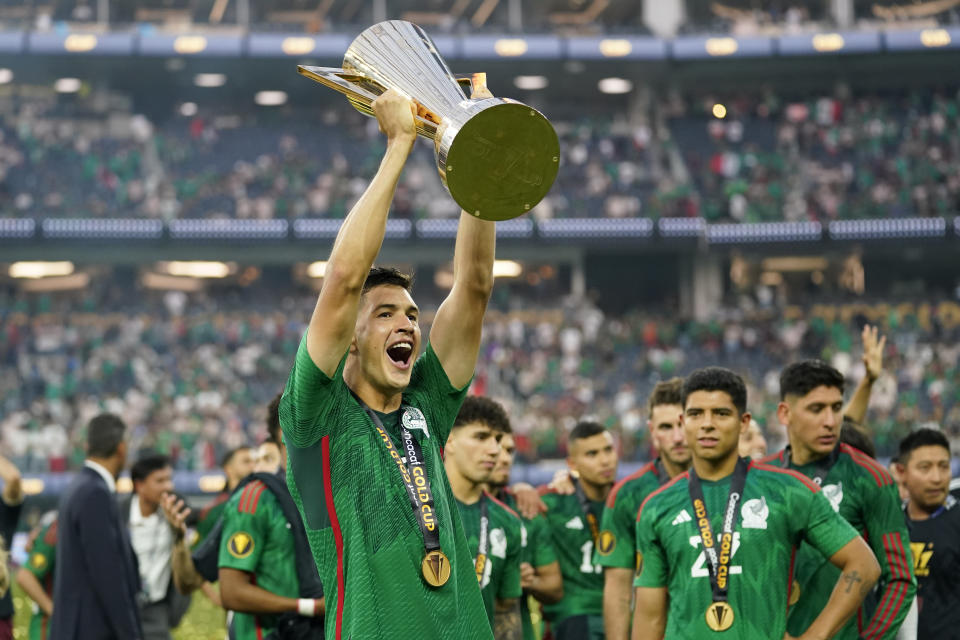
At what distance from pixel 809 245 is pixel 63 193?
19797 millimetres

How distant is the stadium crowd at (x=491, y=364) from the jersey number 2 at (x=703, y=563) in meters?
19.6

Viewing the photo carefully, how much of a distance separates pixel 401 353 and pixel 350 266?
0.39m

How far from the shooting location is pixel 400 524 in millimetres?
3336

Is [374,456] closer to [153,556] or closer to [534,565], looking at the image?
[534,565]

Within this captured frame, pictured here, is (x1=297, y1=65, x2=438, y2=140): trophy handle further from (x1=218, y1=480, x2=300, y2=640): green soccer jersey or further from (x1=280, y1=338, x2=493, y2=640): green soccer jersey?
(x1=218, y1=480, x2=300, y2=640): green soccer jersey

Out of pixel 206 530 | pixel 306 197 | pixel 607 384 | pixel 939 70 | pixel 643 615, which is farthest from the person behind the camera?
pixel 939 70

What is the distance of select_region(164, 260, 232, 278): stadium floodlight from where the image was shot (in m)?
33.9

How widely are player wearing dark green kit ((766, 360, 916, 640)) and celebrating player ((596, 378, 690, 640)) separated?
573mm

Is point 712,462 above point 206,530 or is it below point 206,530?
above

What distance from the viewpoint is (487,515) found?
6.17 m

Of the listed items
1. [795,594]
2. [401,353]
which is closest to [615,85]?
[795,594]

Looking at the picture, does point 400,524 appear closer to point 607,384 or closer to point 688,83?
point 607,384

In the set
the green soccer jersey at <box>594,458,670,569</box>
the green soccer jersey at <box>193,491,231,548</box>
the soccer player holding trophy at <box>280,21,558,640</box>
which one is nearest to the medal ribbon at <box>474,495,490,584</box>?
the green soccer jersey at <box>594,458,670,569</box>

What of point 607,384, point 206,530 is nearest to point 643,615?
point 206,530
